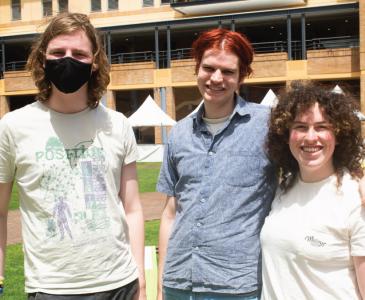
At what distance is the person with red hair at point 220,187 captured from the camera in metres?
2.71

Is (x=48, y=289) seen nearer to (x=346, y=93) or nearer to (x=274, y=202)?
(x=274, y=202)

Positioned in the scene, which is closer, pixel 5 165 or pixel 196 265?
pixel 5 165

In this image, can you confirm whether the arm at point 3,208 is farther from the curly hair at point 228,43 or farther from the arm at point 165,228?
the curly hair at point 228,43

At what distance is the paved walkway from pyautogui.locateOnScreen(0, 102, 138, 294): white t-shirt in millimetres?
7157

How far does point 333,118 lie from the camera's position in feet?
8.00

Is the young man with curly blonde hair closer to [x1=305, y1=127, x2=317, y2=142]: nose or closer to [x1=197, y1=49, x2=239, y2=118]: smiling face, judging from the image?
[x1=197, y1=49, x2=239, y2=118]: smiling face

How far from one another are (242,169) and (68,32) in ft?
3.56

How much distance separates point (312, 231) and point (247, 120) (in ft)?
2.51

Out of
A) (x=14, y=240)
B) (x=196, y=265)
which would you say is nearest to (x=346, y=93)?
(x=196, y=265)

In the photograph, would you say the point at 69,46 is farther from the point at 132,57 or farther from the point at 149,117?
the point at 132,57

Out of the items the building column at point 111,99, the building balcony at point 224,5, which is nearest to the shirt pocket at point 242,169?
the building column at point 111,99

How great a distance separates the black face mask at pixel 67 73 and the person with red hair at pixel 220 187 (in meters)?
0.67

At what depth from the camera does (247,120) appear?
9.45ft

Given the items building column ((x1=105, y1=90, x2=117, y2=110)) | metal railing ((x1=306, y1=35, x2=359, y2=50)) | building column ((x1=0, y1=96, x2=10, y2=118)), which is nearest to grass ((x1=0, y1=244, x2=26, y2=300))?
building column ((x1=105, y1=90, x2=117, y2=110))
